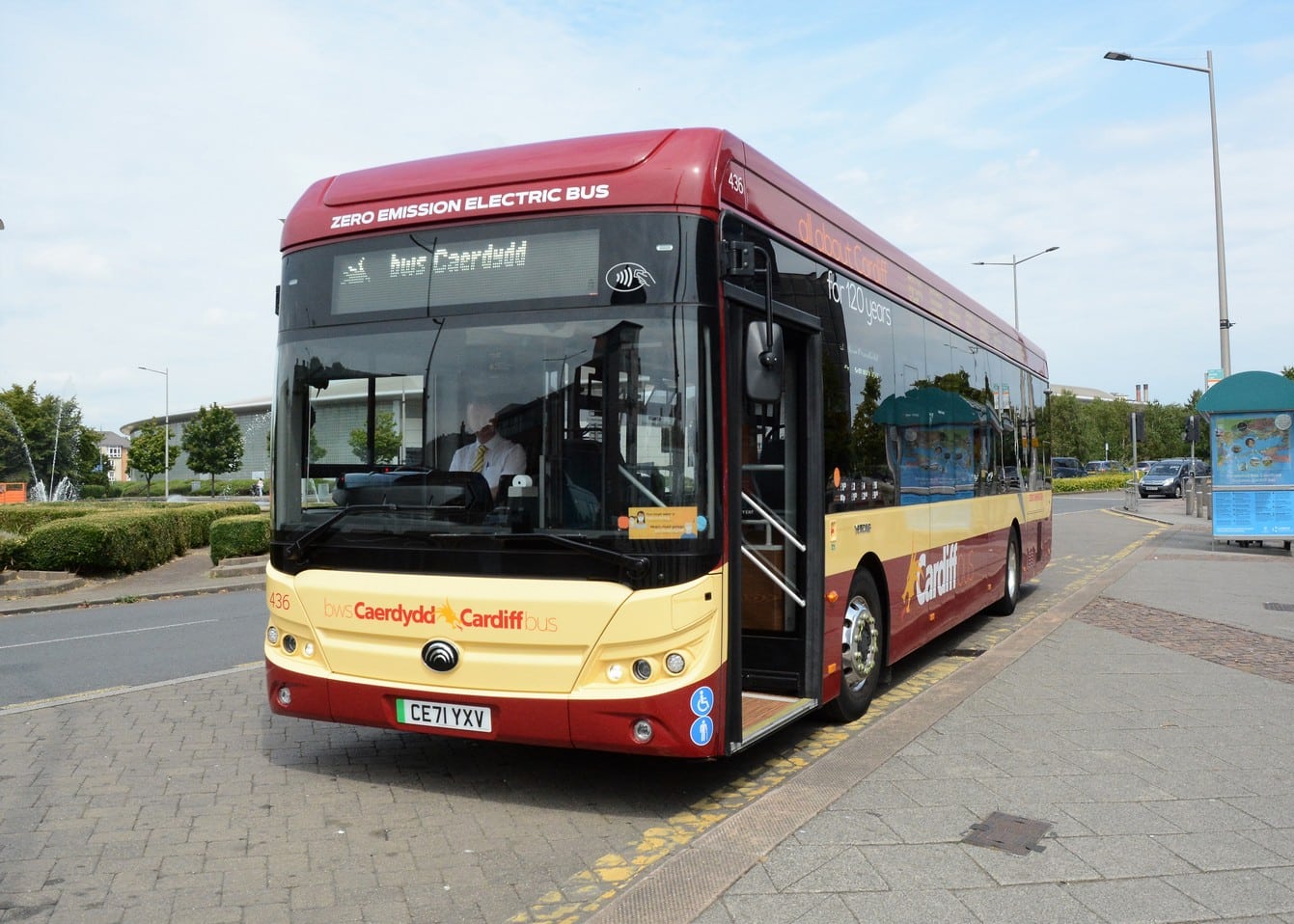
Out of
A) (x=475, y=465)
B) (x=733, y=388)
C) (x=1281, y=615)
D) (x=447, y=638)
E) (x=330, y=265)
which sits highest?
(x=330, y=265)

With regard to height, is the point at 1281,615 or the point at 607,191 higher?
the point at 607,191

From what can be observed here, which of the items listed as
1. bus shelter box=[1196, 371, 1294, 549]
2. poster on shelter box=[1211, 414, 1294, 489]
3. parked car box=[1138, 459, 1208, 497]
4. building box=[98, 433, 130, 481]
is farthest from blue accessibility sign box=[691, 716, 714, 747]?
building box=[98, 433, 130, 481]

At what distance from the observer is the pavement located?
4.25 meters

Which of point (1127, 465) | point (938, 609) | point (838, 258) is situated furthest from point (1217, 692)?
point (1127, 465)

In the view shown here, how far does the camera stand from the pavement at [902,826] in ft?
13.9

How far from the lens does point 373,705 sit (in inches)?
221

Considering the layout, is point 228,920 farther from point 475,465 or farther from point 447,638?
point 475,465

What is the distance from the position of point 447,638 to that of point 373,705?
0.58 m

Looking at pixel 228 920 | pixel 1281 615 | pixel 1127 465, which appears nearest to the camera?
pixel 228 920

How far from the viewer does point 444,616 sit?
5387 millimetres

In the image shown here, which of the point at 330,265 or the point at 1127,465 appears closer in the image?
the point at 330,265

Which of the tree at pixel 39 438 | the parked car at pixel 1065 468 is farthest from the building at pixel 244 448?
the parked car at pixel 1065 468

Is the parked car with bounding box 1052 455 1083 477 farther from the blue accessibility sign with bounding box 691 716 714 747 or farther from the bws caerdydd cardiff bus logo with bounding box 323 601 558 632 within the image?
the bws caerdydd cardiff bus logo with bounding box 323 601 558 632

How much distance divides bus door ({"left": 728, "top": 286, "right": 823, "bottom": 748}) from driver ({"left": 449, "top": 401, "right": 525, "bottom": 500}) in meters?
1.56
